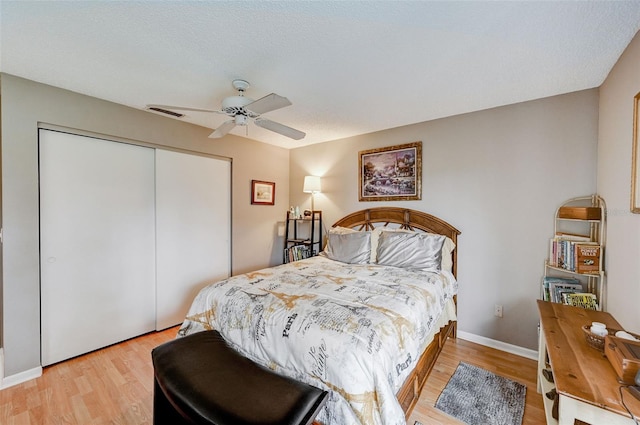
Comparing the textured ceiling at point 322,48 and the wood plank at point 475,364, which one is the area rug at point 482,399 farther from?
the textured ceiling at point 322,48

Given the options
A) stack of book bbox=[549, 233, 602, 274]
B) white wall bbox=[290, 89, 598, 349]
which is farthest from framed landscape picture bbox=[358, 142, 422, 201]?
stack of book bbox=[549, 233, 602, 274]

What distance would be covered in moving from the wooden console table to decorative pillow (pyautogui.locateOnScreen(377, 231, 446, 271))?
3.64 feet

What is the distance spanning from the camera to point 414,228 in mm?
3189

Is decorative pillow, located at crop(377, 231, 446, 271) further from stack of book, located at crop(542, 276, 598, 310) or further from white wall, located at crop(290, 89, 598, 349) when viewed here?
stack of book, located at crop(542, 276, 598, 310)

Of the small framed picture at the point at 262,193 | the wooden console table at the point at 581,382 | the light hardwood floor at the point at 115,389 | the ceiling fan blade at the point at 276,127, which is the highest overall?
the ceiling fan blade at the point at 276,127

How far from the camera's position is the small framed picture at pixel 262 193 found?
3.93 m

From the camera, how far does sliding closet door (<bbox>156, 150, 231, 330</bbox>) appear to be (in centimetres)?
304

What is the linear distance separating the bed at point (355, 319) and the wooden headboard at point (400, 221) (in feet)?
0.05

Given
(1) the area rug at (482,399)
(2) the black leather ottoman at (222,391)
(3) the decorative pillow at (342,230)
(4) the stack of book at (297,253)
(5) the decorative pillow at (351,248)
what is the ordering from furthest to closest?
(4) the stack of book at (297,253) → (3) the decorative pillow at (342,230) → (5) the decorative pillow at (351,248) → (1) the area rug at (482,399) → (2) the black leather ottoman at (222,391)

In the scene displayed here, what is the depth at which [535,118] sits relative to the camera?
8.17ft

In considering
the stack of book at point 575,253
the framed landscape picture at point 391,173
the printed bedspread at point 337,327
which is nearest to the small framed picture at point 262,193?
the framed landscape picture at point 391,173

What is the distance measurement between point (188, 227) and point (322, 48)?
A: 102 inches

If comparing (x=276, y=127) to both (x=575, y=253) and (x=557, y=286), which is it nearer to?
(x=575, y=253)

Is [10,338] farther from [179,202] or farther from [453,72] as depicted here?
[453,72]
